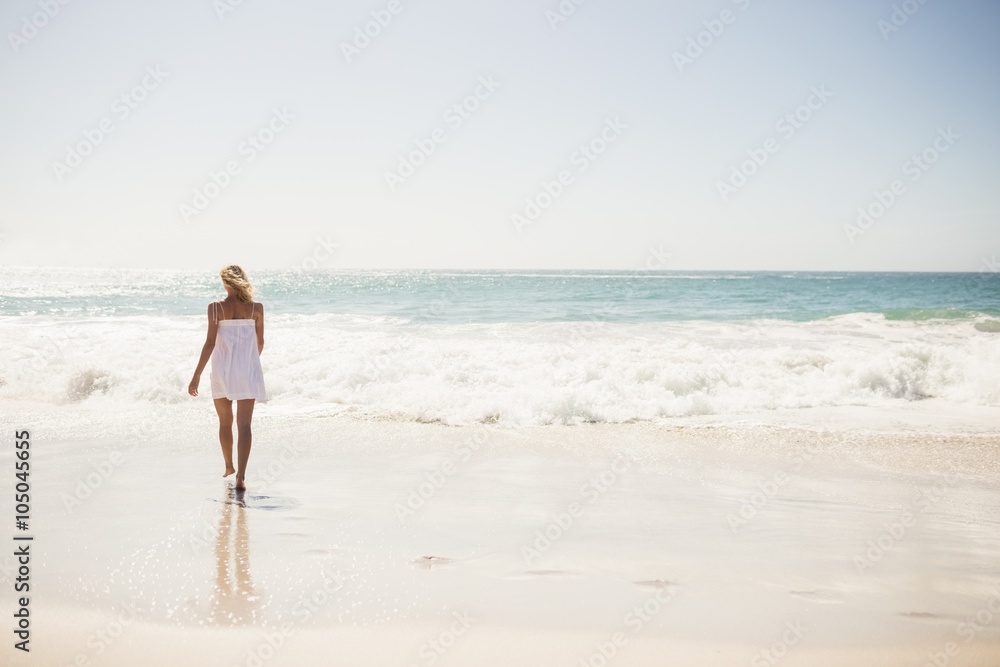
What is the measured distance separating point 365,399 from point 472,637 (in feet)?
23.1

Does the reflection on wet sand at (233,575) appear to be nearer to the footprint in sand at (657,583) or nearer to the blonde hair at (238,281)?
the blonde hair at (238,281)

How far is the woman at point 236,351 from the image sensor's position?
5.53 metres

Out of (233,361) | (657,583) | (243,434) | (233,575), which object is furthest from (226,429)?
(657,583)

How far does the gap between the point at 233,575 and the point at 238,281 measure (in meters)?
2.59

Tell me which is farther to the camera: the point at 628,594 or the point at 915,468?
the point at 915,468

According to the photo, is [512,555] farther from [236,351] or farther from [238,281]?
[238,281]

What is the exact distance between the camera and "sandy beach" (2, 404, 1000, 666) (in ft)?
10.5

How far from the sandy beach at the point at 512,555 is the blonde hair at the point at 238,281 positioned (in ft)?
5.45

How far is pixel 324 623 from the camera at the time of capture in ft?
10.9

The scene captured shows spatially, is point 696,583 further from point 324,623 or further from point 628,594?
point 324,623

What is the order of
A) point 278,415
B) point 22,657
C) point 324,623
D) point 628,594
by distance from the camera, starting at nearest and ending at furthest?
point 22,657 < point 324,623 < point 628,594 < point 278,415

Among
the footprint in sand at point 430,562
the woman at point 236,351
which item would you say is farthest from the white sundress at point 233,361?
the footprint in sand at point 430,562

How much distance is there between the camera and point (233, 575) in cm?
383

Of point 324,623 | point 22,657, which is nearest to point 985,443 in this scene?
point 324,623
